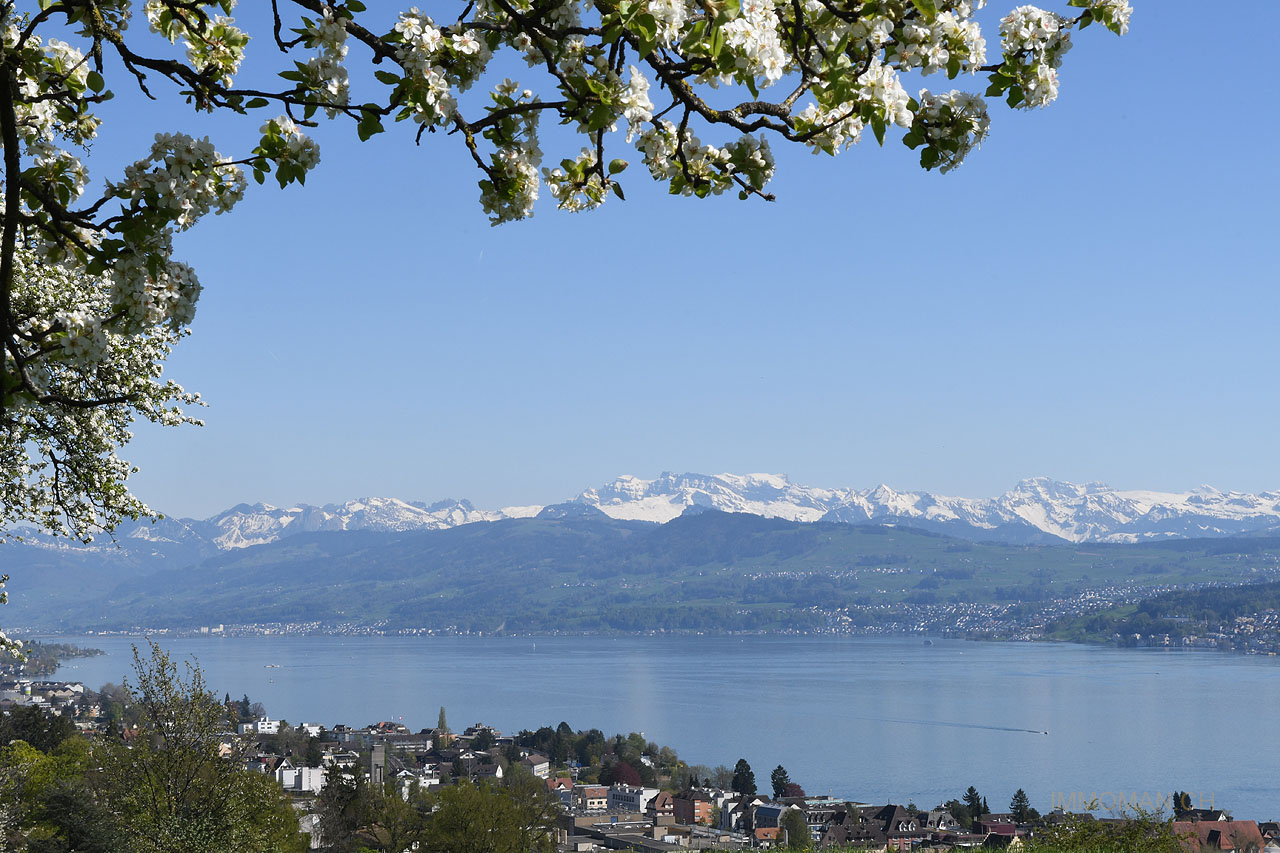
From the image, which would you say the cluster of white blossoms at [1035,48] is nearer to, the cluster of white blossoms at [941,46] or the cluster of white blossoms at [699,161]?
the cluster of white blossoms at [941,46]

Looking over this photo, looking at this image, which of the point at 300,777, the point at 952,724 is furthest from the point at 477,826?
the point at 952,724

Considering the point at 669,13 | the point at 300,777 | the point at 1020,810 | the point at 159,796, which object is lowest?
the point at 300,777

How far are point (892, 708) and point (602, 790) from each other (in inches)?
2050

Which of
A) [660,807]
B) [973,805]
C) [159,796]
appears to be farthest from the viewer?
[660,807]

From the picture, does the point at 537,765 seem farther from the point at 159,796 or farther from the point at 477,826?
the point at 159,796

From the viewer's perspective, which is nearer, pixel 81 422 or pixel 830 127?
pixel 830 127

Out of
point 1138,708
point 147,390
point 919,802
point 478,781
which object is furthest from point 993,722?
point 147,390

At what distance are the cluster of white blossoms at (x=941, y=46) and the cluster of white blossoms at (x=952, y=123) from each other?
0.09 meters

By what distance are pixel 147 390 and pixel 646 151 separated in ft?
26.2

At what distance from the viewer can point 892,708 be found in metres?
107

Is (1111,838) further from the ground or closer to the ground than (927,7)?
closer to the ground

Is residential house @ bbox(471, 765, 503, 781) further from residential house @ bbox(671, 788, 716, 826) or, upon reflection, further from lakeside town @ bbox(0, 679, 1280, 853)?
residential house @ bbox(671, 788, 716, 826)

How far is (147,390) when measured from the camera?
9578 mm

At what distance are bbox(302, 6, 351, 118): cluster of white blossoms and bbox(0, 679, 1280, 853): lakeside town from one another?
17049 millimetres
